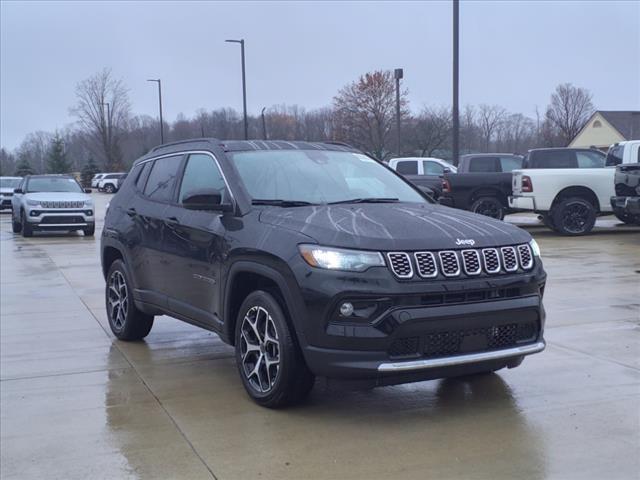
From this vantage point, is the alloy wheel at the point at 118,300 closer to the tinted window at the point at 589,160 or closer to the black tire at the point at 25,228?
the tinted window at the point at 589,160

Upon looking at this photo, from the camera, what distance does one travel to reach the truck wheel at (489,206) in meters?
18.6

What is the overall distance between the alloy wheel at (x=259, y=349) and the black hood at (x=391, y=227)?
639mm

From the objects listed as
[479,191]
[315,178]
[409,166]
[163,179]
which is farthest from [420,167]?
[315,178]

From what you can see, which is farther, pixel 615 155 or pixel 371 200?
pixel 615 155

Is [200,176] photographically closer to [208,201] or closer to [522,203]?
[208,201]

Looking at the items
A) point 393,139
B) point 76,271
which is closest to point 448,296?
point 76,271

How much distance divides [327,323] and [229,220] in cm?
132

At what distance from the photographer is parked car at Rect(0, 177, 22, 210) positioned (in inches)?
1356

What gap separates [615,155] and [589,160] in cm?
71

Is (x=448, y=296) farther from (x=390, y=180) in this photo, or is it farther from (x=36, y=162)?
(x=36, y=162)

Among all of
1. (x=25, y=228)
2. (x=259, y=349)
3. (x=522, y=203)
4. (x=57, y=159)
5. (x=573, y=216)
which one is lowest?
(x=25, y=228)

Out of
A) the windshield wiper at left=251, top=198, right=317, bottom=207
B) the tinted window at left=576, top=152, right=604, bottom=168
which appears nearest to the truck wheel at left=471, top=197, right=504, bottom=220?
the tinted window at left=576, top=152, right=604, bottom=168

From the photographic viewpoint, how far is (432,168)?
22.3 metres

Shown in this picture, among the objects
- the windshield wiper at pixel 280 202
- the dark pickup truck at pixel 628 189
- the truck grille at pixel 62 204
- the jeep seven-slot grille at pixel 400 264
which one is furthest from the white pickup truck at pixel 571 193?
the jeep seven-slot grille at pixel 400 264
